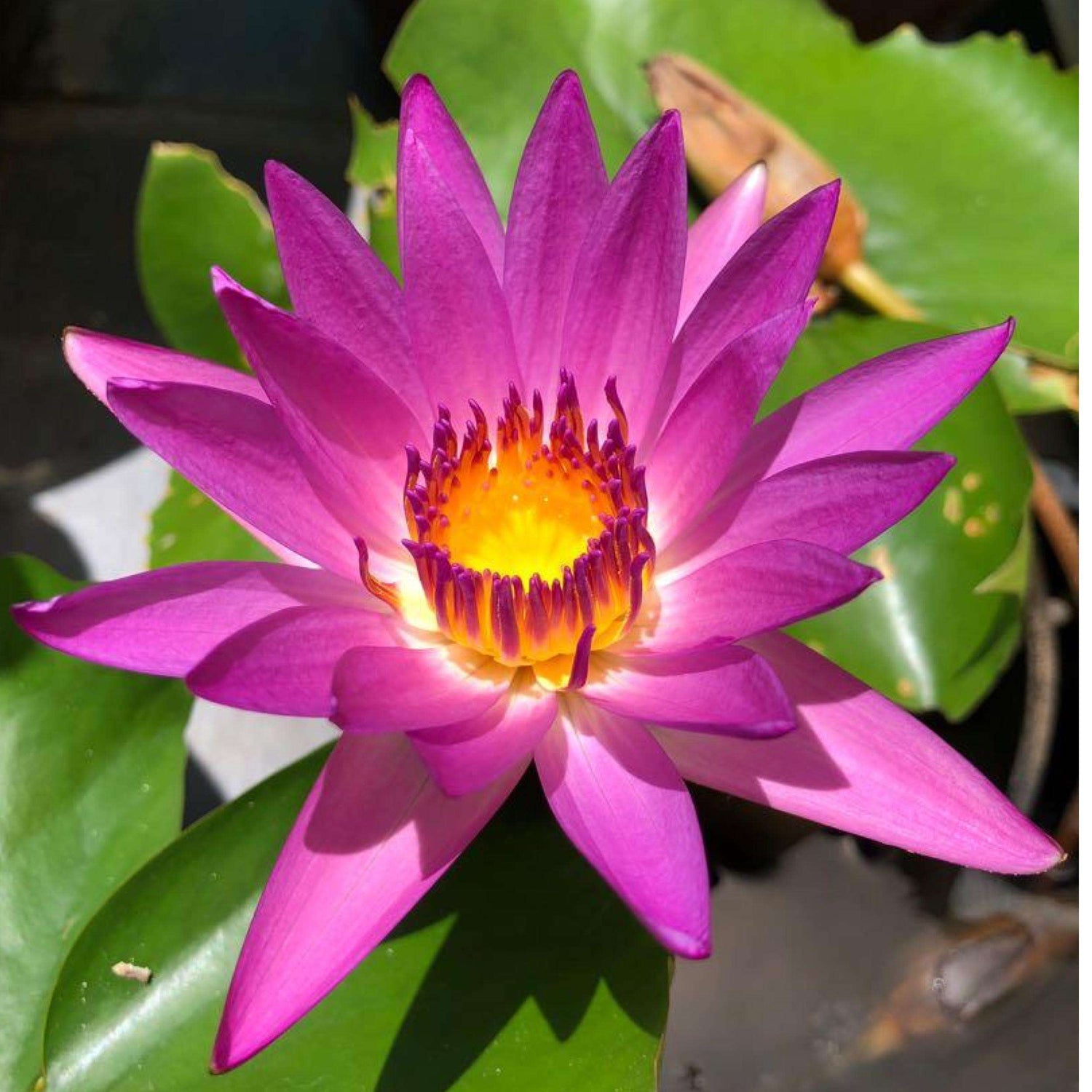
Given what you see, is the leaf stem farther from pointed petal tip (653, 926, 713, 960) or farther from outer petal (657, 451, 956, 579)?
pointed petal tip (653, 926, 713, 960)

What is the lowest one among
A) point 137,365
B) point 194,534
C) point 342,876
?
point 194,534

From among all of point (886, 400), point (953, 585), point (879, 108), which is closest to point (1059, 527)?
point (953, 585)

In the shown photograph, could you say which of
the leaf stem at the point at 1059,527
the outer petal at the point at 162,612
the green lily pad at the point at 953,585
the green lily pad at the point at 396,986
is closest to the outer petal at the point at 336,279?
the outer petal at the point at 162,612

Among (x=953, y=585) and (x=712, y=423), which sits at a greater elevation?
(x=712, y=423)

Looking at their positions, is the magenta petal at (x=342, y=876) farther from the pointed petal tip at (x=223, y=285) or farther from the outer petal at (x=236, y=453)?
the pointed petal tip at (x=223, y=285)

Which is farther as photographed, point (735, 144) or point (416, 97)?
point (735, 144)

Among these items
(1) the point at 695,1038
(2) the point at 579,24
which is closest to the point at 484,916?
(1) the point at 695,1038

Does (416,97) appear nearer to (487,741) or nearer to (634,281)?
(634,281)
